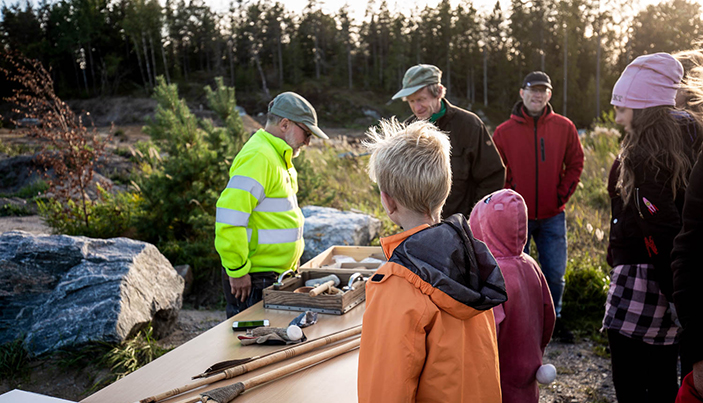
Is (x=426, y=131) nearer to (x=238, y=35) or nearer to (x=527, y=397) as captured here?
(x=527, y=397)

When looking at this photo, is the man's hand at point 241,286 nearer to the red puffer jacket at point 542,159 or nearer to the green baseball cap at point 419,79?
the green baseball cap at point 419,79

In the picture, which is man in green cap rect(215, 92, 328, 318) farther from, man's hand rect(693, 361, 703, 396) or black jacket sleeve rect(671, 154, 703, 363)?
man's hand rect(693, 361, 703, 396)

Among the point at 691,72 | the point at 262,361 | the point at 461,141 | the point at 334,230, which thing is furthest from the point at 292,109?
the point at 334,230

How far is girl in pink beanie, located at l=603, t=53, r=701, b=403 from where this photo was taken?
7.57 feet

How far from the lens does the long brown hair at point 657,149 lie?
7.50 ft

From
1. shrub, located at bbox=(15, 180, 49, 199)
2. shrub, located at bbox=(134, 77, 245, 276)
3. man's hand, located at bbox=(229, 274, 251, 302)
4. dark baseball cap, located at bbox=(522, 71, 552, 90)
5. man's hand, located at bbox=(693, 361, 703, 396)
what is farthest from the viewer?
shrub, located at bbox=(15, 180, 49, 199)

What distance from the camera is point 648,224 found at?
2.33 metres

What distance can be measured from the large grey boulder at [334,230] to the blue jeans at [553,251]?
89.3 inches

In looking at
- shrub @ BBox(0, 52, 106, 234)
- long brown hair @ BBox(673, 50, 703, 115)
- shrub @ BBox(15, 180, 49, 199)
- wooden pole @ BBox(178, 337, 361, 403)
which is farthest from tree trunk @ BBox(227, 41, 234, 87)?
wooden pole @ BBox(178, 337, 361, 403)

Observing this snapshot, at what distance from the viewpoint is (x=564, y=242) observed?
4.55 m

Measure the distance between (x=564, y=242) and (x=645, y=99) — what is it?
92.7 inches

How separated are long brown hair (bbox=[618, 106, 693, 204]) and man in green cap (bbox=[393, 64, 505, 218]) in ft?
Result: 5.01

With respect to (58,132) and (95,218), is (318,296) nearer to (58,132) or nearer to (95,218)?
(95,218)

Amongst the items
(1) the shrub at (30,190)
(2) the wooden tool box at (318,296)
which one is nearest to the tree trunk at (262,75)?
(1) the shrub at (30,190)
